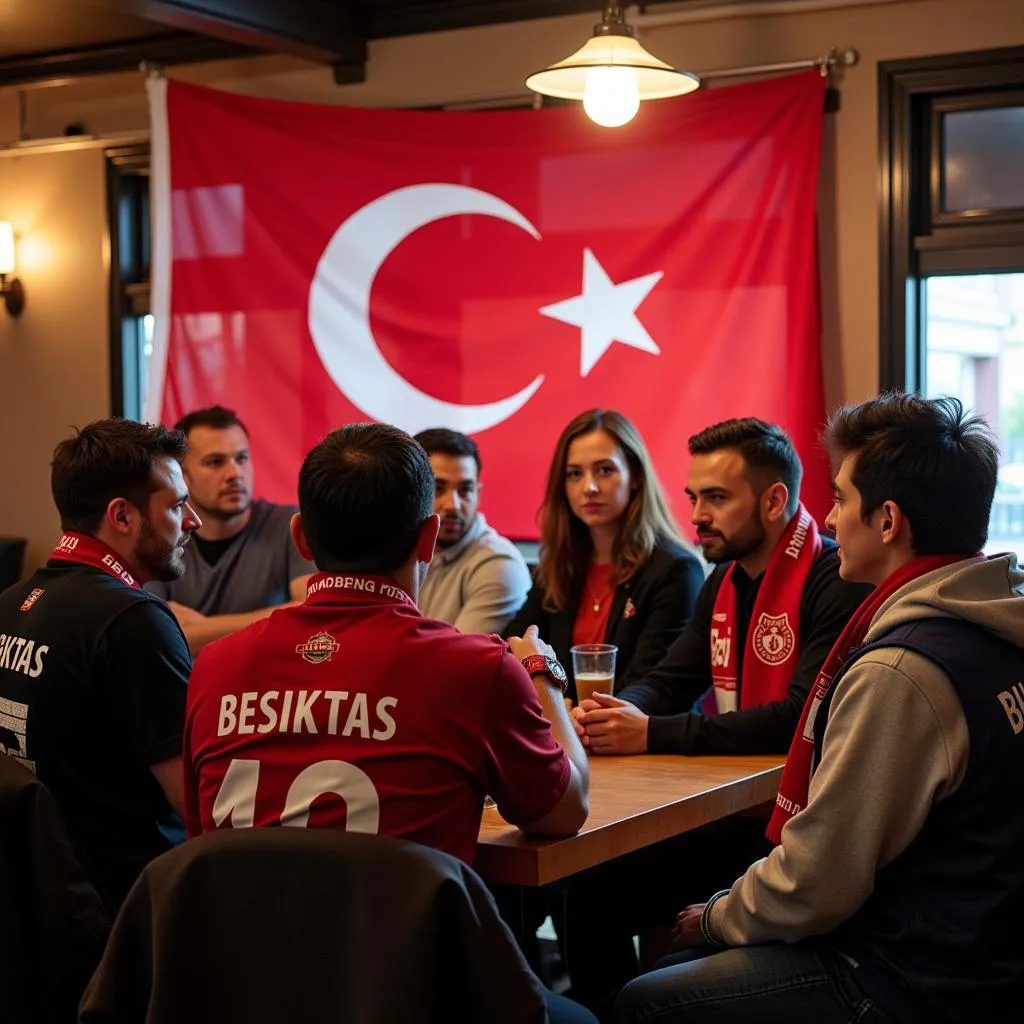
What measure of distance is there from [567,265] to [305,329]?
984 mm

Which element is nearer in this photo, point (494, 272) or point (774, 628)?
point (774, 628)

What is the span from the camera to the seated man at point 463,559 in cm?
379

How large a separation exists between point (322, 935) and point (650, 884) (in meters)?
1.37

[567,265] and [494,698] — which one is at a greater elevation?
[567,265]

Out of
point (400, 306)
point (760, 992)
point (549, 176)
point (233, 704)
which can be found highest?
point (549, 176)

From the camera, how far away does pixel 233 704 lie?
1853 mm

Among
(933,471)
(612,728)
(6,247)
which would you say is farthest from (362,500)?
(6,247)

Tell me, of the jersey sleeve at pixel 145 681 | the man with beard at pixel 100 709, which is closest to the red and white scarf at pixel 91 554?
the man with beard at pixel 100 709

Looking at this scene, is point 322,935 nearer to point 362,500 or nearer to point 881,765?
point 362,500

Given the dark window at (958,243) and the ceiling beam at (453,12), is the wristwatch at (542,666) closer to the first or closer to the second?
the dark window at (958,243)

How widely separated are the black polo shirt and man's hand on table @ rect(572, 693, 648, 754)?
2.58 feet

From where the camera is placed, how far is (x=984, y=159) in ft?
13.5

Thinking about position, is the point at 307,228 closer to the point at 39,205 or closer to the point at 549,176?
the point at 549,176

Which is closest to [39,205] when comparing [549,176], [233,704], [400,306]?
[400,306]
